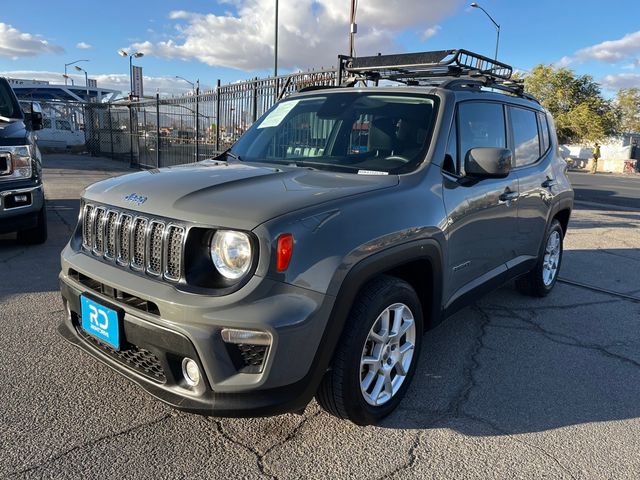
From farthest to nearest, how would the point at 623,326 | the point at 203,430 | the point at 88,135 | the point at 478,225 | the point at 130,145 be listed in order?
the point at 88,135 < the point at 130,145 < the point at 623,326 < the point at 478,225 < the point at 203,430

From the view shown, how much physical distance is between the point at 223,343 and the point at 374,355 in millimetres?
876

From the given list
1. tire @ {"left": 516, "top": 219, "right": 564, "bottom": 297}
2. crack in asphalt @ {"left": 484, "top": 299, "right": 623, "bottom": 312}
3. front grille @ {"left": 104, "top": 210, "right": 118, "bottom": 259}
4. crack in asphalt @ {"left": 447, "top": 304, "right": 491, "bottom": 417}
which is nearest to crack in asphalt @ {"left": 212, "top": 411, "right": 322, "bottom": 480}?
crack in asphalt @ {"left": 447, "top": 304, "right": 491, "bottom": 417}

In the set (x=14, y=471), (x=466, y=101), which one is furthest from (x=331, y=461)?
(x=466, y=101)

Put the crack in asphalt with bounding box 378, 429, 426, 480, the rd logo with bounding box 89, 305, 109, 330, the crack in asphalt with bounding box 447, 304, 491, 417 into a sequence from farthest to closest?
the crack in asphalt with bounding box 447, 304, 491, 417
the rd logo with bounding box 89, 305, 109, 330
the crack in asphalt with bounding box 378, 429, 426, 480

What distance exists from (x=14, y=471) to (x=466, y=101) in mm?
3301

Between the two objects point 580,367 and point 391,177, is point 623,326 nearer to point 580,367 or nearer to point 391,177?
point 580,367

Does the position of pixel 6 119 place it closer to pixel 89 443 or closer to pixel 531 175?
pixel 89 443

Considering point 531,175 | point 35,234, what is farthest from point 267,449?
point 35,234

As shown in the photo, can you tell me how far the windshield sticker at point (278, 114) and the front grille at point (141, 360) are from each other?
2.15 metres

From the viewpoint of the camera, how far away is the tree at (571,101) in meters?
40.7

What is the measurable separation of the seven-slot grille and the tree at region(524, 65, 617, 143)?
1718 inches

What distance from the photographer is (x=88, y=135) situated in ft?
77.8

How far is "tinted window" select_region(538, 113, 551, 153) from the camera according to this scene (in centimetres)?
467

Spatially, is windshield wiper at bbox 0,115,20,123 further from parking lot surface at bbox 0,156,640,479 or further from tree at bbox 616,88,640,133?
tree at bbox 616,88,640,133
